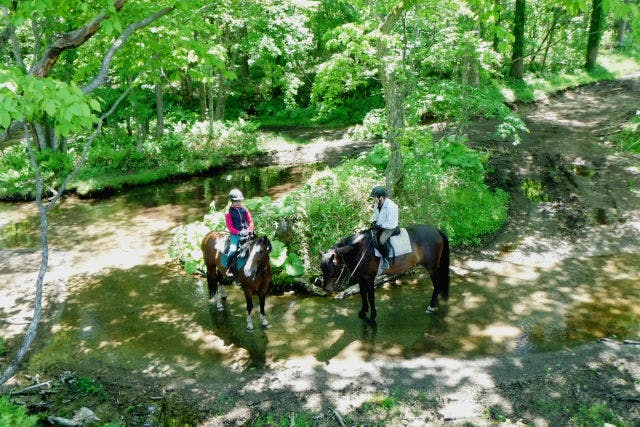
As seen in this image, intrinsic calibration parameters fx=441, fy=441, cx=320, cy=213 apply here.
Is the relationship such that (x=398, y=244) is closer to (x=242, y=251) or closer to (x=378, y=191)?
(x=378, y=191)

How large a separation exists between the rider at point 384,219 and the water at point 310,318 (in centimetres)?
155

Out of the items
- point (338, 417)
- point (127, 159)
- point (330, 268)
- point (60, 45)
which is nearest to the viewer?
point (60, 45)

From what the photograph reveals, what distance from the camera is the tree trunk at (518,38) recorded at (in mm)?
25750

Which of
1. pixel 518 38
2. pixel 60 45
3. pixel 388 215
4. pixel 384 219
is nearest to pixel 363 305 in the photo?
pixel 384 219

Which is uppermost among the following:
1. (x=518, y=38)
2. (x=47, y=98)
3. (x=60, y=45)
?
(x=518, y=38)

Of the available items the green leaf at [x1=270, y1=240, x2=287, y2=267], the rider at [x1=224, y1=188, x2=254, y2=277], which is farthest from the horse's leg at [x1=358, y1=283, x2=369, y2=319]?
the rider at [x1=224, y1=188, x2=254, y2=277]

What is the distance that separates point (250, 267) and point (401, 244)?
324 centimetres

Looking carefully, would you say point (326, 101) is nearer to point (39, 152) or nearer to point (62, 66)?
point (62, 66)

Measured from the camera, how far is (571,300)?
966 cm

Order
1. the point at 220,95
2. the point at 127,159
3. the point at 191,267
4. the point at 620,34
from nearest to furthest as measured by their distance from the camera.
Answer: the point at 191,267
the point at 127,159
the point at 220,95
the point at 620,34

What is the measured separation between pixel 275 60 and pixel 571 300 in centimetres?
2718

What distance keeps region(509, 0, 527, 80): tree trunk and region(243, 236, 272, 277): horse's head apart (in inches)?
882

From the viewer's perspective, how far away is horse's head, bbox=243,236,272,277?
8.97 metres

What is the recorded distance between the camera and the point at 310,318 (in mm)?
9695
